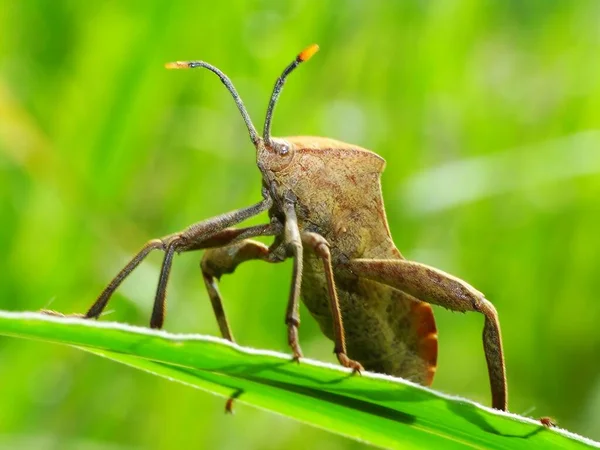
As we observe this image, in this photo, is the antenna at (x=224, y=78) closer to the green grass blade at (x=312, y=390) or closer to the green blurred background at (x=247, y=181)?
the green blurred background at (x=247, y=181)

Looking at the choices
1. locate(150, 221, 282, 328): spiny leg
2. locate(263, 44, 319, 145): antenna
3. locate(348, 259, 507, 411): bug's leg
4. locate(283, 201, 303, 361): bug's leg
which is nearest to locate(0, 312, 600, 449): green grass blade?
locate(283, 201, 303, 361): bug's leg

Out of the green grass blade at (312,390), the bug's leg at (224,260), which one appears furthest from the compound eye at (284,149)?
the green grass blade at (312,390)

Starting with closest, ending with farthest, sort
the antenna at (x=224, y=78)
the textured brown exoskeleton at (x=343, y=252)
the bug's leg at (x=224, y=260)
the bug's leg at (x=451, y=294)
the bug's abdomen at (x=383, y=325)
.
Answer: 1. the bug's leg at (x=451, y=294)
2. the textured brown exoskeleton at (x=343, y=252)
3. the antenna at (x=224, y=78)
4. the bug's abdomen at (x=383, y=325)
5. the bug's leg at (x=224, y=260)

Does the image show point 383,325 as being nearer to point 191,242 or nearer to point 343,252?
point 343,252

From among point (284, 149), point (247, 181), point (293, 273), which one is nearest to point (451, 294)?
point (293, 273)

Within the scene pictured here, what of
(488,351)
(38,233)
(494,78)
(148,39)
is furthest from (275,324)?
(494,78)

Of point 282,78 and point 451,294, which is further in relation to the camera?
point 282,78

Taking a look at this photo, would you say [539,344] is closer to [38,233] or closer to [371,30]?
[371,30]
